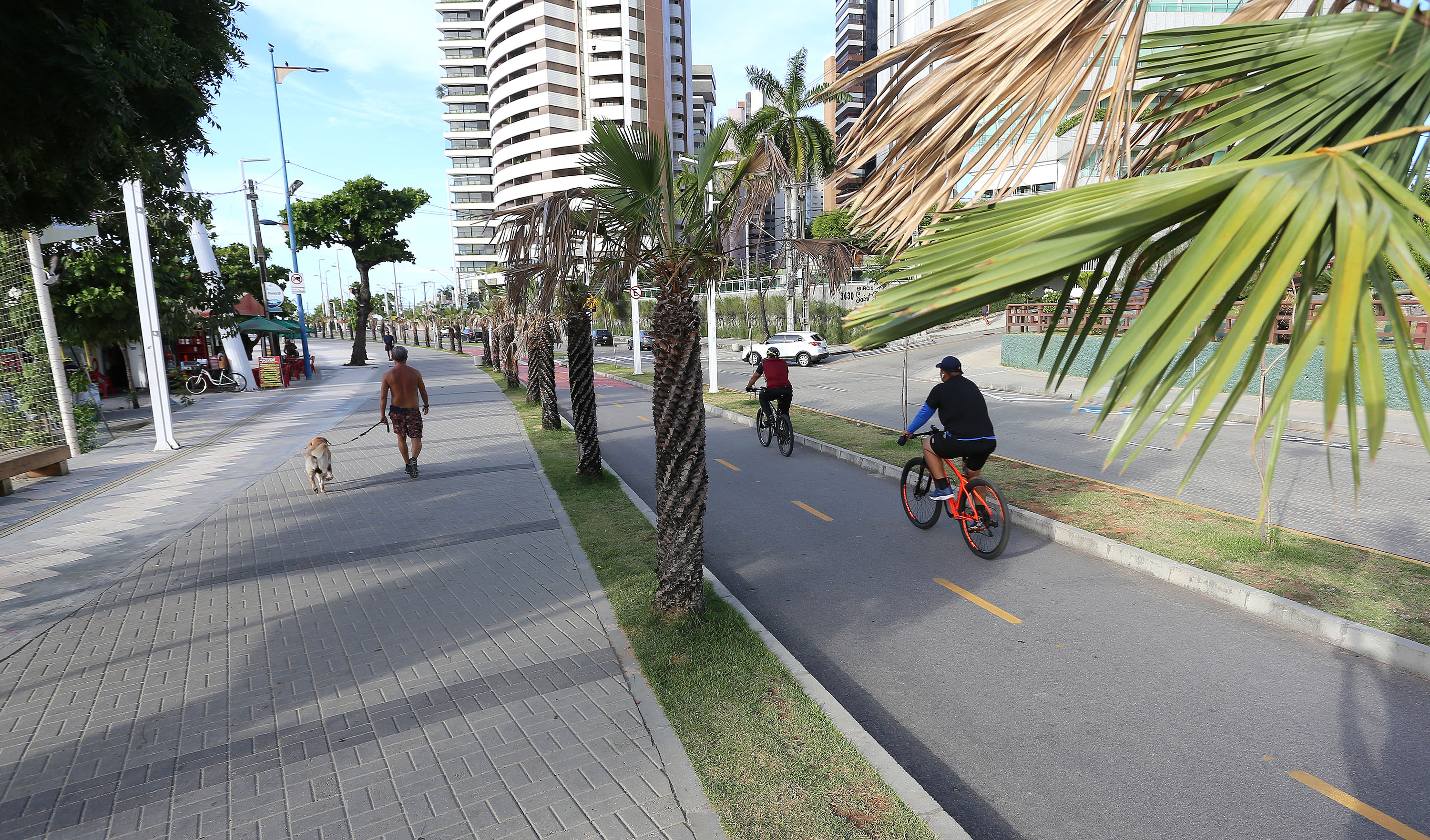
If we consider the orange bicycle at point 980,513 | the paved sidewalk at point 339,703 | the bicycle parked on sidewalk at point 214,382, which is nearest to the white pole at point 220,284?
the bicycle parked on sidewalk at point 214,382

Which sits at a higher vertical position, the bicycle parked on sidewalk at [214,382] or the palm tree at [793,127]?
the palm tree at [793,127]

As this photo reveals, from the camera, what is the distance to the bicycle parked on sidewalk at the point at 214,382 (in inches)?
1008

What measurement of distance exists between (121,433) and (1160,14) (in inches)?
1177

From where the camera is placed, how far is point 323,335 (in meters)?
129

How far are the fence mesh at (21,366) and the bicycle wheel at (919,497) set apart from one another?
14.0 meters

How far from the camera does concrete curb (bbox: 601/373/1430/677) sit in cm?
475

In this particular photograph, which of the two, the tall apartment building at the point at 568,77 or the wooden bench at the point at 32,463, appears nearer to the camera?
the wooden bench at the point at 32,463

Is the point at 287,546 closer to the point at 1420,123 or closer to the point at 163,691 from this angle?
the point at 163,691

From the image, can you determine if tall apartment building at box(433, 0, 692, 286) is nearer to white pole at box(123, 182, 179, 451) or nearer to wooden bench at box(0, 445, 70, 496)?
white pole at box(123, 182, 179, 451)

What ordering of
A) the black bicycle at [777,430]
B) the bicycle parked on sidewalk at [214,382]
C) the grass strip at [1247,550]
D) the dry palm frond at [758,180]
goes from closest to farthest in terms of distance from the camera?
the grass strip at [1247,550] < the dry palm frond at [758,180] < the black bicycle at [777,430] < the bicycle parked on sidewalk at [214,382]

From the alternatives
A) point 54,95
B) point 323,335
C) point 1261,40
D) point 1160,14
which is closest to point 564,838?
point 1261,40

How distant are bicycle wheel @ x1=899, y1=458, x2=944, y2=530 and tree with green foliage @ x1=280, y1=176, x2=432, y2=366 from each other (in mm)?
37645

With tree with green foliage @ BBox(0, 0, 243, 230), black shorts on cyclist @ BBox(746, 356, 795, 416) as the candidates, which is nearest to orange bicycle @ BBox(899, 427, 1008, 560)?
black shorts on cyclist @ BBox(746, 356, 795, 416)

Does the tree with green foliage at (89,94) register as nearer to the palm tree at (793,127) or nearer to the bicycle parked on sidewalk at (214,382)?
the bicycle parked on sidewalk at (214,382)
